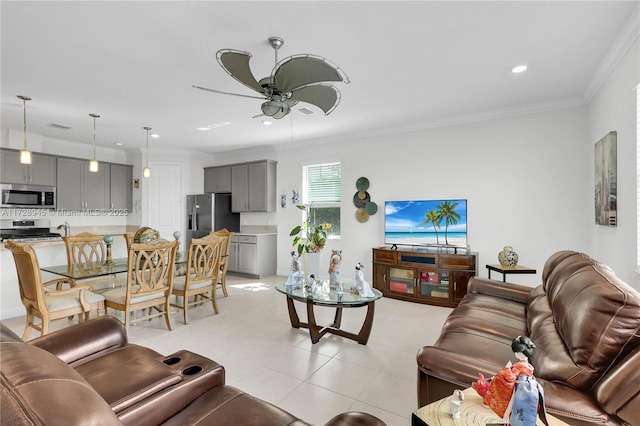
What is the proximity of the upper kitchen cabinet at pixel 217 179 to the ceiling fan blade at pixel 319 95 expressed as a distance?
15.2 feet

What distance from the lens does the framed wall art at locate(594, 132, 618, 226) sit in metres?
2.78

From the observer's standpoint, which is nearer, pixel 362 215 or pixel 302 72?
pixel 302 72

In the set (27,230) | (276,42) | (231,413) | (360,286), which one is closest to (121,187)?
(27,230)

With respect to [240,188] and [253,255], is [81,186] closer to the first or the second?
[240,188]

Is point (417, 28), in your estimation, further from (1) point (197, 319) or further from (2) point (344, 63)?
(1) point (197, 319)

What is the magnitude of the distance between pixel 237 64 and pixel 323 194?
13.0 ft

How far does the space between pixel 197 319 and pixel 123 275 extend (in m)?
1.45

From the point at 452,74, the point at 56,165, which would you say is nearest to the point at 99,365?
the point at 452,74

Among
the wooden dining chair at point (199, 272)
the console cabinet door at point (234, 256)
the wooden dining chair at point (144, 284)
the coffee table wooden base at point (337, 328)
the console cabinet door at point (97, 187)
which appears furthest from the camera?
the console cabinet door at point (234, 256)

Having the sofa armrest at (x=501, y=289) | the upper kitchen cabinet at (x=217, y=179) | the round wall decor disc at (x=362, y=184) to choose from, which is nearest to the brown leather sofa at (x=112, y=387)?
the sofa armrest at (x=501, y=289)

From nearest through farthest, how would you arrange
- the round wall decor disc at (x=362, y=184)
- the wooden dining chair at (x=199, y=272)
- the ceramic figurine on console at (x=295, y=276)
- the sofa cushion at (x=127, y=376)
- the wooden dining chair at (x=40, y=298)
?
the sofa cushion at (x=127, y=376) < the wooden dining chair at (x=40, y=298) < the ceramic figurine on console at (x=295, y=276) < the wooden dining chair at (x=199, y=272) < the round wall decor disc at (x=362, y=184)

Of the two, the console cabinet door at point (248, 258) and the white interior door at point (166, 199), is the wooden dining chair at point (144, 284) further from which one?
the white interior door at point (166, 199)

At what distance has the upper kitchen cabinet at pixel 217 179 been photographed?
687 cm

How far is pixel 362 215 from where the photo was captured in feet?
17.8
